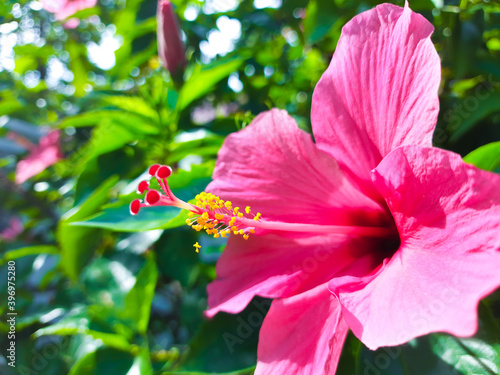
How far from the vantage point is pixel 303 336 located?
28.2 inches

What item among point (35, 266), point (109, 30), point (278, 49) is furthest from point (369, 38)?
point (109, 30)

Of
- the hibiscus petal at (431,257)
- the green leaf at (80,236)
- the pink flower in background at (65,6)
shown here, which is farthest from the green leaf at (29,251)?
the hibiscus petal at (431,257)

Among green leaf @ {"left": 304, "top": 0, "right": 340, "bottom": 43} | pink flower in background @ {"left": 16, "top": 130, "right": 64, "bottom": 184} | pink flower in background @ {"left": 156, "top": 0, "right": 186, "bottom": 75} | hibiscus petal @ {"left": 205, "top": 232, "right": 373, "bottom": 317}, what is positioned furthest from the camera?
pink flower in background @ {"left": 16, "top": 130, "right": 64, "bottom": 184}

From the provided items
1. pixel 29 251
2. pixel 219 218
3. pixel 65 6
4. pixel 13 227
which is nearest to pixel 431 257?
pixel 219 218

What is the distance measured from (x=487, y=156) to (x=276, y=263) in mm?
422

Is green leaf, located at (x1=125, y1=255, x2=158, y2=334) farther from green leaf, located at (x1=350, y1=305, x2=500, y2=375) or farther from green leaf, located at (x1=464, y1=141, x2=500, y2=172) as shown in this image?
green leaf, located at (x1=464, y1=141, x2=500, y2=172)

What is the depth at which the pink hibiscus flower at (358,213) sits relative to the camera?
0.56 meters

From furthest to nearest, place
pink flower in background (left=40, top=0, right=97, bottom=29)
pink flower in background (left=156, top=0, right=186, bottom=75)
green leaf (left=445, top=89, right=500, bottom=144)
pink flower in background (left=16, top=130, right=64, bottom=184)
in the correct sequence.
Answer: pink flower in background (left=40, top=0, right=97, bottom=29) → pink flower in background (left=16, top=130, right=64, bottom=184) → pink flower in background (left=156, top=0, right=186, bottom=75) → green leaf (left=445, top=89, right=500, bottom=144)

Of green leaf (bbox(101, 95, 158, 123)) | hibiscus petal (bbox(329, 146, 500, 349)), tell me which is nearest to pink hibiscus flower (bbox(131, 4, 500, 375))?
hibiscus petal (bbox(329, 146, 500, 349))

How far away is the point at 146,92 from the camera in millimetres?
1396

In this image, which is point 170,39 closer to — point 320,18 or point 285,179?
point 320,18

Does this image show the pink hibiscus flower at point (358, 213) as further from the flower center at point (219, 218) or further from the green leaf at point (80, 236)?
the green leaf at point (80, 236)

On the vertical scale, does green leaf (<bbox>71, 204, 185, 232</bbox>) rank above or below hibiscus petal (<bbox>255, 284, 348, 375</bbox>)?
above

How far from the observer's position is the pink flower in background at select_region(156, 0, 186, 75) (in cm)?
130
